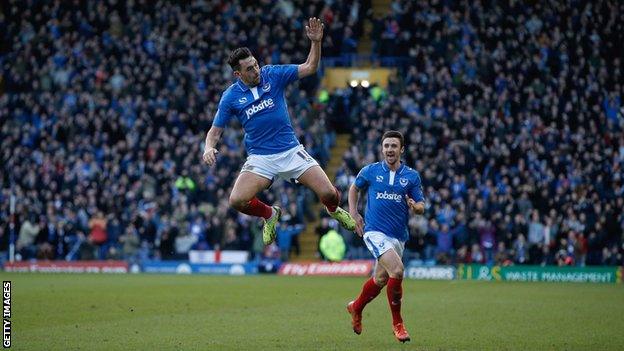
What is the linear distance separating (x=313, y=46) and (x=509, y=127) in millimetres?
20275

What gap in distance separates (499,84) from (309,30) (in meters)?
22.3

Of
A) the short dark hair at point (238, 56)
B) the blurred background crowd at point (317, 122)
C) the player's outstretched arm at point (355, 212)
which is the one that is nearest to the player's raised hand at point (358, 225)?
the player's outstretched arm at point (355, 212)

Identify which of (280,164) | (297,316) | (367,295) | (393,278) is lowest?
(297,316)

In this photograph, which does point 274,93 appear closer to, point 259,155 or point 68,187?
point 259,155

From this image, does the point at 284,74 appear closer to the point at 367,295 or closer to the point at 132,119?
the point at 367,295

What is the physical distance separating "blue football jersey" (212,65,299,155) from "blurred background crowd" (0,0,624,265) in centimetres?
1731

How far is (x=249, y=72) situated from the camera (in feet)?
41.9

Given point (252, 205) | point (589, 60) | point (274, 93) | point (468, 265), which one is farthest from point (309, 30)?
point (589, 60)

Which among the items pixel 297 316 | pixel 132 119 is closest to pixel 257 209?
pixel 297 316

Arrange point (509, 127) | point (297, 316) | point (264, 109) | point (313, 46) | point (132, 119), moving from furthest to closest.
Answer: point (132, 119)
point (509, 127)
point (297, 316)
point (264, 109)
point (313, 46)

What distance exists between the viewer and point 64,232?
34.6m

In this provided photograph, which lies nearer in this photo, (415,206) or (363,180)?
(415,206)

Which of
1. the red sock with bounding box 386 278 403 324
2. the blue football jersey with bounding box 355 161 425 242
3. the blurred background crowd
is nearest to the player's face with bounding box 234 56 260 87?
the blue football jersey with bounding box 355 161 425 242

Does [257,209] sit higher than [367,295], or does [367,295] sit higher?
[257,209]
